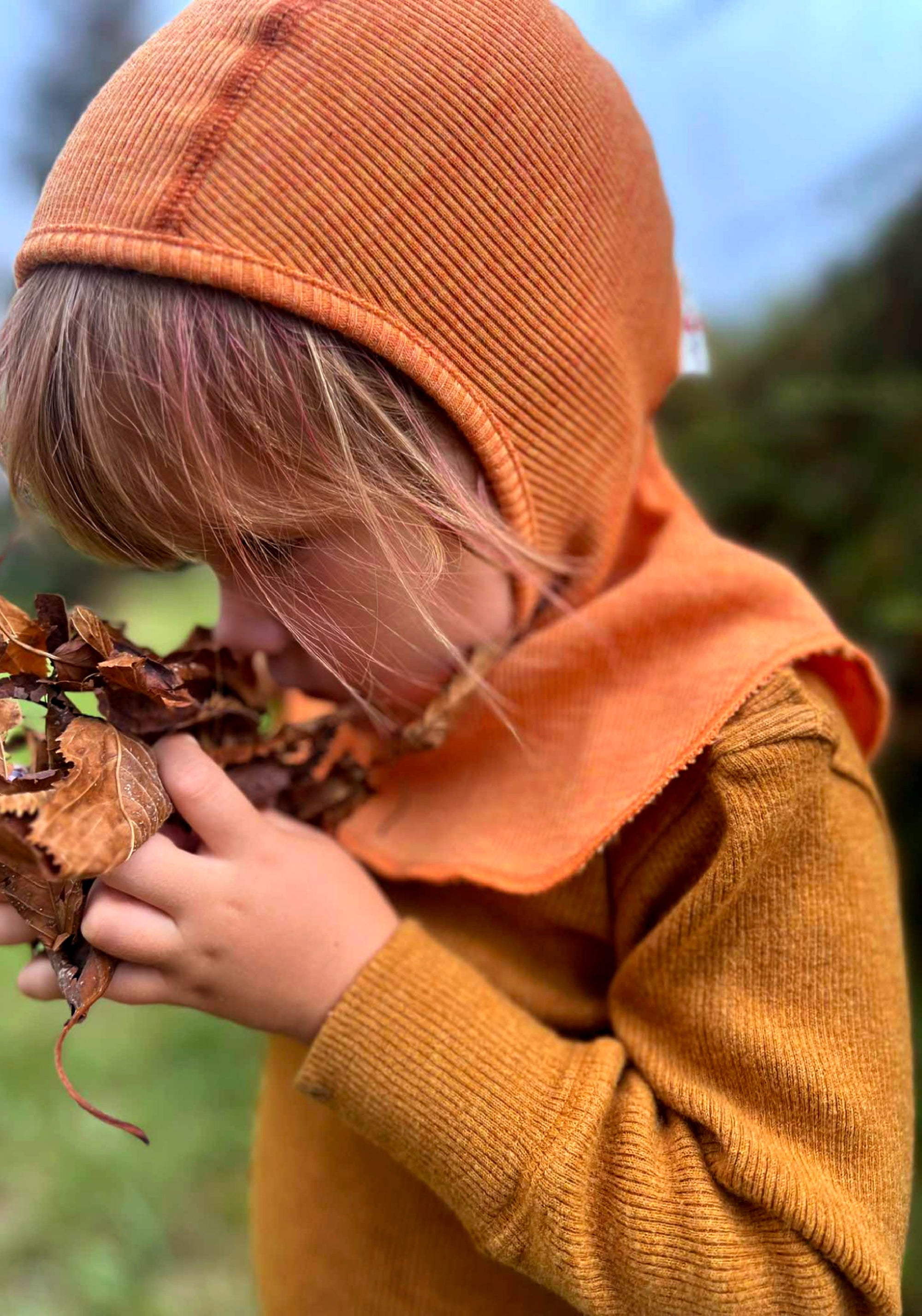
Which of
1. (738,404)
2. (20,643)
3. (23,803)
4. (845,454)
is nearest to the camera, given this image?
(23,803)

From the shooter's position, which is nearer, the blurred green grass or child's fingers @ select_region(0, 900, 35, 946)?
child's fingers @ select_region(0, 900, 35, 946)

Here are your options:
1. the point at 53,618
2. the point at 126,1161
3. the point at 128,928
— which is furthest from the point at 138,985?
the point at 126,1161

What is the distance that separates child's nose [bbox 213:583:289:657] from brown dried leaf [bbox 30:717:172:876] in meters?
0.16

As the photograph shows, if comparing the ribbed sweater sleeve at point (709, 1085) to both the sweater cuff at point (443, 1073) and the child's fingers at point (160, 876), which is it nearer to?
the sweater cuff at point (443, 1073)

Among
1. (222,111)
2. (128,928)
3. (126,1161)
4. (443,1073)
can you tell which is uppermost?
(222,111)

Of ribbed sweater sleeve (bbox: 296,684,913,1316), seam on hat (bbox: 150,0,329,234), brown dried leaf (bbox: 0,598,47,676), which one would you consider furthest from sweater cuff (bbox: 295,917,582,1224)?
seam on hat (bbox: 150,0,329,234)

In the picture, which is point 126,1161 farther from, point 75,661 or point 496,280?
point 496,280

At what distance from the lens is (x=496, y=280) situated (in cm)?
65

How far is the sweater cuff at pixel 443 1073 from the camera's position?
64 centimetres

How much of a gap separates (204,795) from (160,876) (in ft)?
0.21

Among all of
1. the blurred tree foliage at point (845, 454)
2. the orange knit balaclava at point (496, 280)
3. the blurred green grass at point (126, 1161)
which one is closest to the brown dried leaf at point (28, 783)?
the orange knit balaclava at point (496, 280)

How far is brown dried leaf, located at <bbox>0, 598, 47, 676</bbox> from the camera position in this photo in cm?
59

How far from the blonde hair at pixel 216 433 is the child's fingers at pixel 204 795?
0.12 meters

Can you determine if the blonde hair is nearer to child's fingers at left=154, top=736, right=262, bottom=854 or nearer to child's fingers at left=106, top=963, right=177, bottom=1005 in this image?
child's fingers at left=154, top=736, right=262, bottom=854
